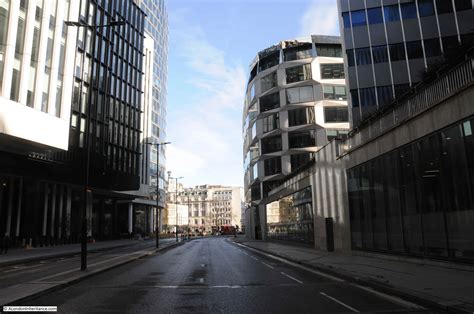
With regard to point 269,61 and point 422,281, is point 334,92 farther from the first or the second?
point 422,281

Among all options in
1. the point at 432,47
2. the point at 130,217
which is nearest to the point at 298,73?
the point at 432,47

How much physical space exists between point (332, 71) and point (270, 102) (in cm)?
1015

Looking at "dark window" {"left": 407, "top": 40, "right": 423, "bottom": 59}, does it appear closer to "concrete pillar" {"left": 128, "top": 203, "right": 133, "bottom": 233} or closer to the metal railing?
the metal railing

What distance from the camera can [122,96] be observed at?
6656 cm

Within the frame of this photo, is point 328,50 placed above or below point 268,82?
above

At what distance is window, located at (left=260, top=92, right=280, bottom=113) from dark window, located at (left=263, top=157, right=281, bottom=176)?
309 inches

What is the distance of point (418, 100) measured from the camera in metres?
19.4

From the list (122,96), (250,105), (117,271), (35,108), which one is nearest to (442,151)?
(117,271)

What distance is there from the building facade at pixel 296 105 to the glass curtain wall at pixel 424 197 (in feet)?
129

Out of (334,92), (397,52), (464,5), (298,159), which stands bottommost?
(298,159)

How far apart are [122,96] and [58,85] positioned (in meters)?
24.7

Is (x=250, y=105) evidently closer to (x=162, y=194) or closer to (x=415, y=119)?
(x=162, y=194)

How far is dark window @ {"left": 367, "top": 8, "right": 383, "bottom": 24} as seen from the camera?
1521 inches

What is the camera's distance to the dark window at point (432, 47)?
1426 inches
